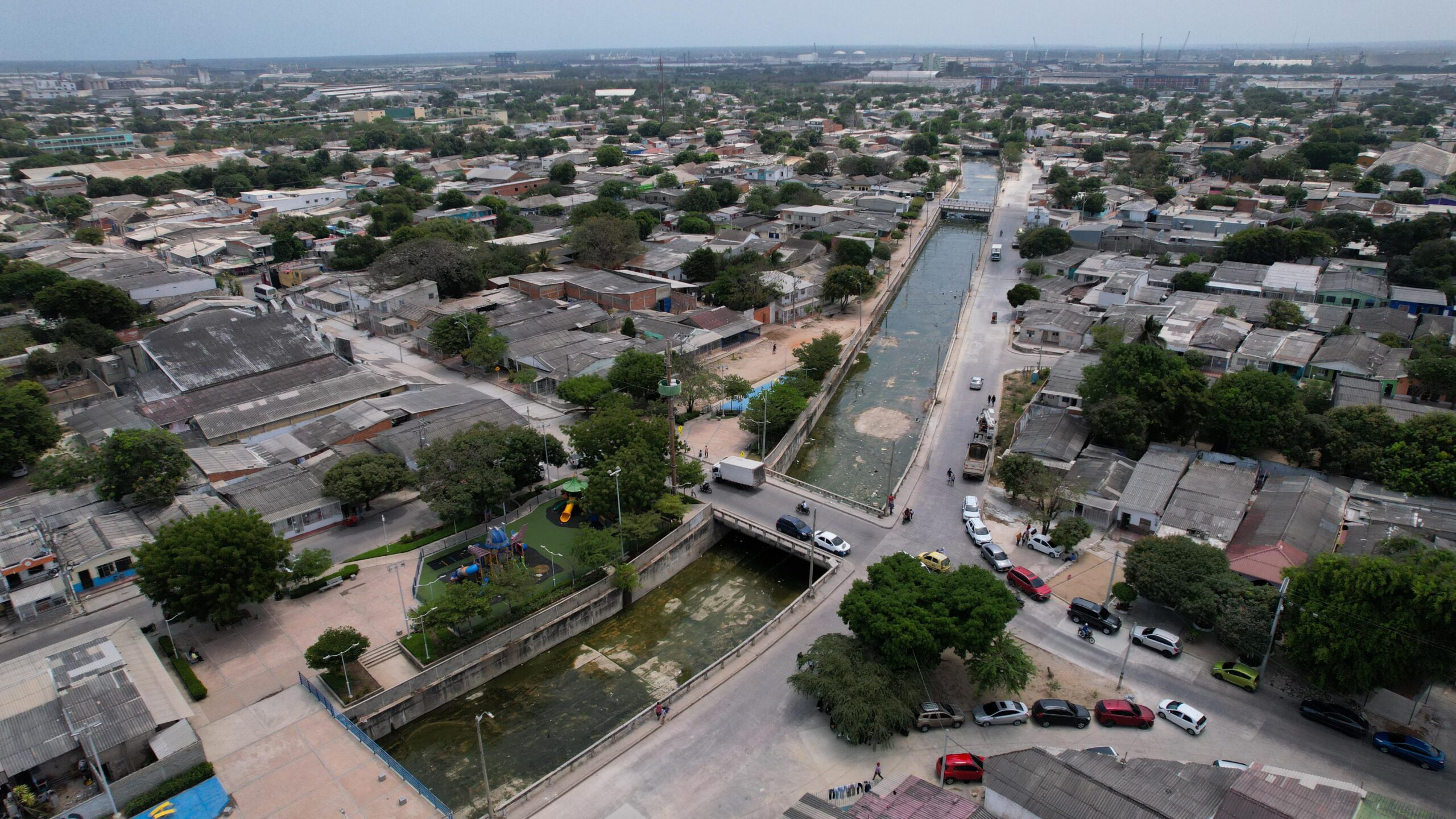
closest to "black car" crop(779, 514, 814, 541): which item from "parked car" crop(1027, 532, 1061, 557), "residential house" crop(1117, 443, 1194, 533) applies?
"parked car" crop(1027, 532, 1061, 557)

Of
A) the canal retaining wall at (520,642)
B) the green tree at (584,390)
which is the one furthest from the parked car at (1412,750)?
the green tree at (584,390)

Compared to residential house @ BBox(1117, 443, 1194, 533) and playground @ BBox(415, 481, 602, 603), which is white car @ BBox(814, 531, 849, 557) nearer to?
playground @ BBox(415, 481, 602, 603)

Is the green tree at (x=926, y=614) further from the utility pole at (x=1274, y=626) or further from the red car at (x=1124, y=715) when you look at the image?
the utility pole at (x=1274, y=626)

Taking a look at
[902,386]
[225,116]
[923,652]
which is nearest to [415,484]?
[923,652]

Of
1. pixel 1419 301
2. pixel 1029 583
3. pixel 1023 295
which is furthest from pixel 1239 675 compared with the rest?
pixel 1419 301

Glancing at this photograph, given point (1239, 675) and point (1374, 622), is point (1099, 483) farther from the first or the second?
point (1374, 622)

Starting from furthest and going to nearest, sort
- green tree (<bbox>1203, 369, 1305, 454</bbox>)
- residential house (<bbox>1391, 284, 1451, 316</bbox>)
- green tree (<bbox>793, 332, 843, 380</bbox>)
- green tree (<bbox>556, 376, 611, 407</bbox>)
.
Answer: residential house (<bbox>1391, 284, 1451, 316</bbox>) < green tree (<bbox>793, 332, 843, 380</bbox>) < green tree (<bbox>556, 376, 611, 407</bbox>) < green tree (<bbox>1203, 369, 1305, 454</bbox>)
